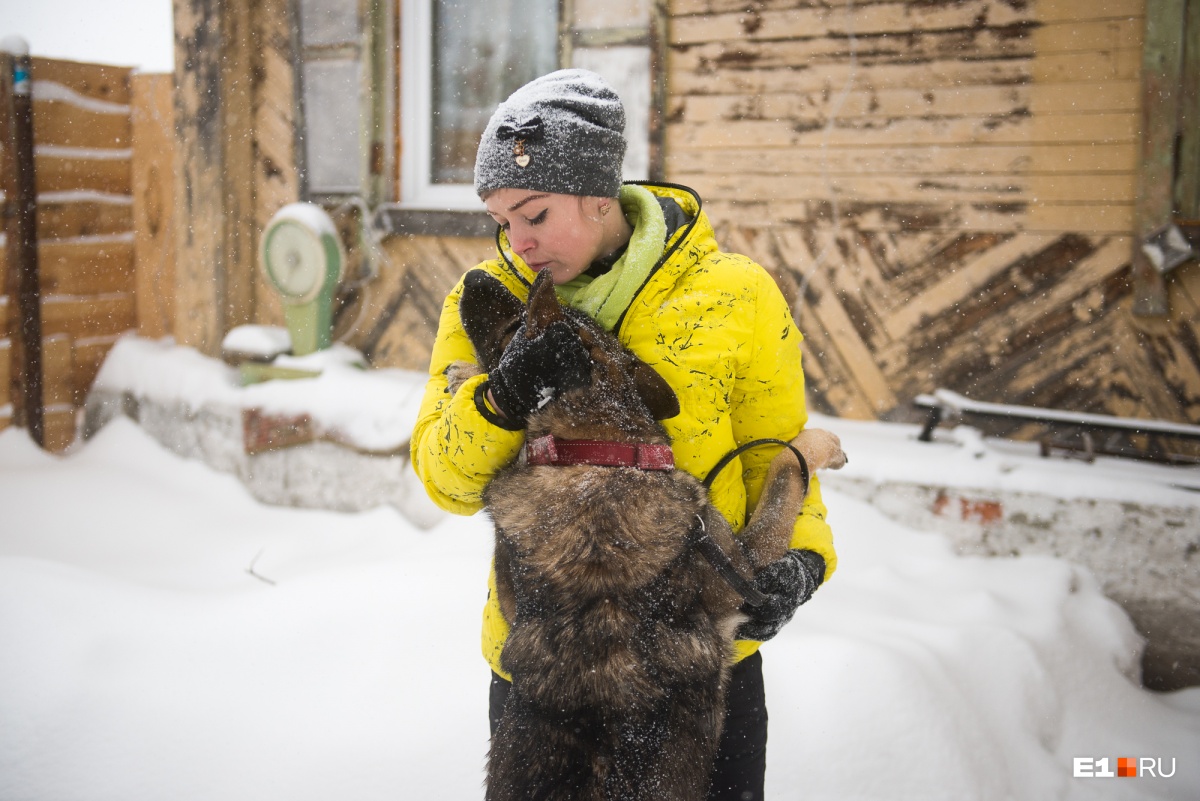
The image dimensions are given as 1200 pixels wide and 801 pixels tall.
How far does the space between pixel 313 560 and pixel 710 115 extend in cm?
337

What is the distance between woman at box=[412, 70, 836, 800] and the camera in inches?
55.9

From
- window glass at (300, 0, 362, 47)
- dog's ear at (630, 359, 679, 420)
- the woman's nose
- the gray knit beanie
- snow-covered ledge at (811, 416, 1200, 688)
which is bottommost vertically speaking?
snow-covered ledge at (811, 416, 1200, 688)

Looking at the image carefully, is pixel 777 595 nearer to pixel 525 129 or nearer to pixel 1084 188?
pixel 525 129

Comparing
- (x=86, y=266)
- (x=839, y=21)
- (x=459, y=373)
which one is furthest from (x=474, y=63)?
(x=459, y=373)

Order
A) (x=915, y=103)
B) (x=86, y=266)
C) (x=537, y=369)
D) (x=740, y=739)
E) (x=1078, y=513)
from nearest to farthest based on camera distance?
(x=537, y=369), (x=740, y=739), (x=1078, y=513), (x=915, y=103), (x=86, y=266)

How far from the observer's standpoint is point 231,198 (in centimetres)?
542

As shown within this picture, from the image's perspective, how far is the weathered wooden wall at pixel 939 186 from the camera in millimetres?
3729

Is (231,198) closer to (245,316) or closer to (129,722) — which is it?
(245,316)

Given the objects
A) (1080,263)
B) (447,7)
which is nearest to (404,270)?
(447,7)

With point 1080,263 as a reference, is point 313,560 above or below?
below

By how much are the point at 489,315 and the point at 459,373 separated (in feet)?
0.50

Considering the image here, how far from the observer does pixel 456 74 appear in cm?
519

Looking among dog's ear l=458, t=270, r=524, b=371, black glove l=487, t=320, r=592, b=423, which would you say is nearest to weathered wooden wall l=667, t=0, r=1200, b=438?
dog's ear l=458, t=270, r=524, b=371

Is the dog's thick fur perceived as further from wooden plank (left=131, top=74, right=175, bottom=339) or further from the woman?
wooden plank (left=131, top=74, right=175, bottom=339)
